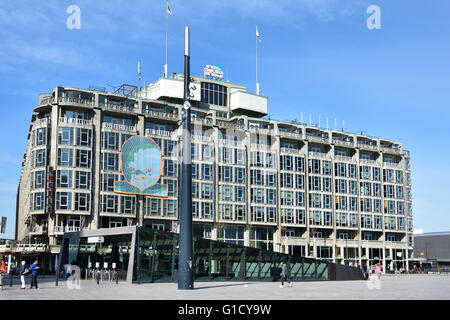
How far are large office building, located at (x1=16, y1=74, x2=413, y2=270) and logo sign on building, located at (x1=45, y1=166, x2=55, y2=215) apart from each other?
0.47 feet

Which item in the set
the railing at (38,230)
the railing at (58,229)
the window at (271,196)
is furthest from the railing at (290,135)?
the railing at (38,230)

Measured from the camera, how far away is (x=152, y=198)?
86438 millimetres

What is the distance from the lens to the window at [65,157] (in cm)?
8025

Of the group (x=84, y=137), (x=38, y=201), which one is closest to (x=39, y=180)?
(x=38, y=201)

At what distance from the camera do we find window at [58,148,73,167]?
8025 cm

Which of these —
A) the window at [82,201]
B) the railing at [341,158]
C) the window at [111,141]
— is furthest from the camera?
the railing at [341,158]

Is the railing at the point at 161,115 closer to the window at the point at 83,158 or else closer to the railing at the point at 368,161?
the window at the point at 83,158

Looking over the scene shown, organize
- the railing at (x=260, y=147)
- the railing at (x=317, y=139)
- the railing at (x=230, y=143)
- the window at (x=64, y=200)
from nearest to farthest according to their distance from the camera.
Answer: the window at (x=64, y=200) < the railing at (x=230, y=143) < the railing at (x=260, y=147) < the railing at (x=317, y=139)

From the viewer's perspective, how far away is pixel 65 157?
80562 millimetres

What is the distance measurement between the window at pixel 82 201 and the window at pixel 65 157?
175 inches

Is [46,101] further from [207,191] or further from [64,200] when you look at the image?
[207,191]

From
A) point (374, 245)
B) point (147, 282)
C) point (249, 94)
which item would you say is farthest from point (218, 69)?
point (147, 282)

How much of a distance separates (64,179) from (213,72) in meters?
39.2

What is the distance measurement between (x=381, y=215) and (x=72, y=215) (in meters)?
62.0
